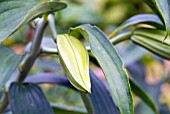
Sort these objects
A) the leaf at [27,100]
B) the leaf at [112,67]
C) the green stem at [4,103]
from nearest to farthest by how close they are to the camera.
→ the leaf at [112,67], the leaf at [27,100], the green stem at [4,103]

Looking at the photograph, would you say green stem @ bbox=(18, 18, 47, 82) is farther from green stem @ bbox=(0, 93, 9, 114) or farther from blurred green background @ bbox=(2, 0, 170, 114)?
blurred green background @ bbox=(2, 0, 170, 114)

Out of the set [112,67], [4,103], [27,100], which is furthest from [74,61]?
[4,103]

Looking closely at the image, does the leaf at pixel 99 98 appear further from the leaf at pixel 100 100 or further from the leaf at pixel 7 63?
the leaf at pixel 7 63

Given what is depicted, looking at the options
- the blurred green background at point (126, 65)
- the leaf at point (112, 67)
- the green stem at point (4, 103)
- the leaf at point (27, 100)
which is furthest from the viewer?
the blurred green background at point (126, 65)

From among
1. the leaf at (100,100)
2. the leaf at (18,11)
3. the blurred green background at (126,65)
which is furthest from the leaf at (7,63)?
the blurred green background at (126,65)

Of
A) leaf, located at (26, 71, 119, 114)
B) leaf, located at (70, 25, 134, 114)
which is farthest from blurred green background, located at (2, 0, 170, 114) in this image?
leaf, located at (70, 25, 134, 114)

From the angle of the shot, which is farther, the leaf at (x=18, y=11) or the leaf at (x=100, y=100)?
the leaf at (x=100, y=100)

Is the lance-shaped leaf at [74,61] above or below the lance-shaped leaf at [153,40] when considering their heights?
above
